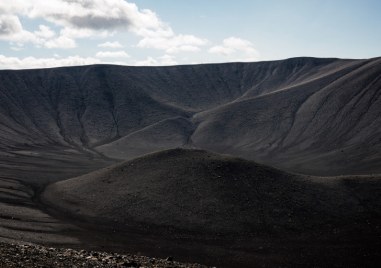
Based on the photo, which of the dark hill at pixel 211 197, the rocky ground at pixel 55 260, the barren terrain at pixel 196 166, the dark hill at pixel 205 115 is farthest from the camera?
the dark hill at pixel 205 115

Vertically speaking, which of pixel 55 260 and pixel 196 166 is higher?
pixel 196 166

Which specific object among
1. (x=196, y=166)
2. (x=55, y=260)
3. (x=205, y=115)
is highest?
(x=205, y=115)

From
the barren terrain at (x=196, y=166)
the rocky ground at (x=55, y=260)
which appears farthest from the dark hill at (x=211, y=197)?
the rocky ground at (x=55, y=260)

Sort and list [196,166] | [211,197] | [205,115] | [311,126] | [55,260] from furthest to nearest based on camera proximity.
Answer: [205,115] < [311,126] < [196,166] < [211,197] < [55,260]

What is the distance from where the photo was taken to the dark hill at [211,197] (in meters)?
46.8

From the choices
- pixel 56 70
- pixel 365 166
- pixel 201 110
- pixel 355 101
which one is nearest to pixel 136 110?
pixel 201 110

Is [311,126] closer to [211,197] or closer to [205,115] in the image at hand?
[205,115]

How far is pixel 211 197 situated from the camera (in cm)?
5125

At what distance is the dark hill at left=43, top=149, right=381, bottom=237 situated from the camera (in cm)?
4678

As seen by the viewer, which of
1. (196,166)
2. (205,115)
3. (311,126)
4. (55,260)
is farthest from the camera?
(205,115)

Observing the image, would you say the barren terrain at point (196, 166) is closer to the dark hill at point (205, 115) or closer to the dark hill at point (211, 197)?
the dark hill at point (211, 197)

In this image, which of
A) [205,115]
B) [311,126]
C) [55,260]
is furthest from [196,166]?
[205,115]

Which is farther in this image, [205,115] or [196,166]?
[205,115]

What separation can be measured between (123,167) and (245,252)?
2887 cm
